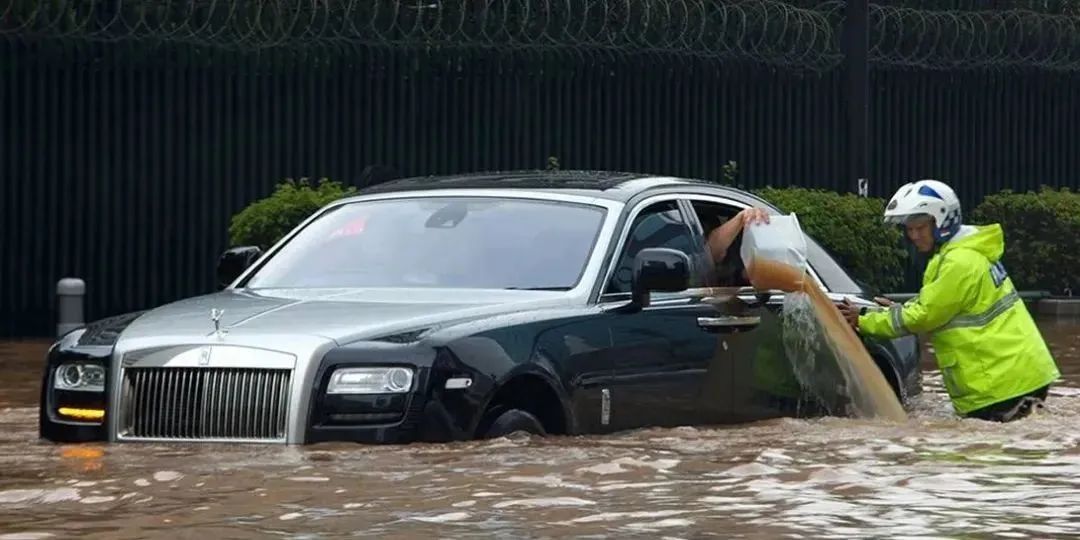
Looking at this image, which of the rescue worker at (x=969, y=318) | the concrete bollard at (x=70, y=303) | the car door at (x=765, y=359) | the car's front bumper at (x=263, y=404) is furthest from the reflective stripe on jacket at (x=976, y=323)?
the concrete bollard at (x=70, y=303)

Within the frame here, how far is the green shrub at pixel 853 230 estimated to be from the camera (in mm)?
20969

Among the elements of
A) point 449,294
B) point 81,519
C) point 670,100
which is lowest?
point 81,519

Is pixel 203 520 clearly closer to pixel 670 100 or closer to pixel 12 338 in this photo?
pixel 12 338

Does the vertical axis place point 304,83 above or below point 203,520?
above

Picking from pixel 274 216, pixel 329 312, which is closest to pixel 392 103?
pixel 274 216

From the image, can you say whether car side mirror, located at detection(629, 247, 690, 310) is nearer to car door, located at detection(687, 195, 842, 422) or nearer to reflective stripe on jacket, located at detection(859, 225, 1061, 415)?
car door, located at detection(687, 195, 842, 422)

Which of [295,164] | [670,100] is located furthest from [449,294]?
[670,100]

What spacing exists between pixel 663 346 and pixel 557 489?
1831mm

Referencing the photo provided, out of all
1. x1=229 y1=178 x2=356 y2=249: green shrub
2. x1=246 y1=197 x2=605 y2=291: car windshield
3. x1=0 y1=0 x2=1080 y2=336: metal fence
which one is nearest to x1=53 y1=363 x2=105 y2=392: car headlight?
x1=246 y1=197 x2=605 y2=291: car windshield

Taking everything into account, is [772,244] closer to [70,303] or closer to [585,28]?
[70,303]

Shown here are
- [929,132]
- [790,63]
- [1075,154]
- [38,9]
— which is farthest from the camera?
[1075,154]

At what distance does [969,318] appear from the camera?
11.3m

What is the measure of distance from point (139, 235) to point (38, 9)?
2263 mm

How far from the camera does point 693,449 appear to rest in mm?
10078
